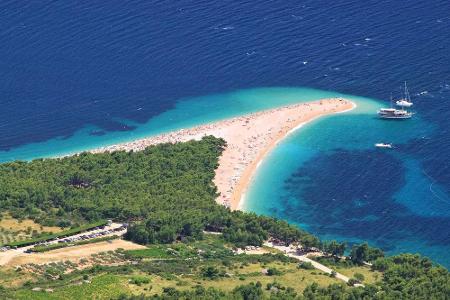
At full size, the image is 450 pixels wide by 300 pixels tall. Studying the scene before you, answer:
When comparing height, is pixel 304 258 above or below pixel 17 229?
above

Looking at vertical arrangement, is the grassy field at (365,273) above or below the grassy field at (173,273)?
above

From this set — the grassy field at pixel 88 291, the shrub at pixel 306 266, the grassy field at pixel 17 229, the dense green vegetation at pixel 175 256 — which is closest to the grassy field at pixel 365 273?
the dense green vegetation at pixel 175 256

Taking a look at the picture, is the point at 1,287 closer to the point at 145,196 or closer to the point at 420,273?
the point at 145,196

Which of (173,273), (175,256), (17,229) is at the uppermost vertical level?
(17,229)

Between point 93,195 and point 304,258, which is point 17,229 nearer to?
point 93,195

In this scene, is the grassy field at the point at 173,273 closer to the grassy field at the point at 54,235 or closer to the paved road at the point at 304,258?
the paved road at the point at 304,258

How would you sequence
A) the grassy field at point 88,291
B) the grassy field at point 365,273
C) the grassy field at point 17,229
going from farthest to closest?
the grassy field at point 17,229, the grassy field at point 365,273, the grassy field at point 88,291

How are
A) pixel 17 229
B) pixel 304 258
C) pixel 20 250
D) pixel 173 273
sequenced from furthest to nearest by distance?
pixel 304 258, pixel 17 229, pixel 20 250, pixel 173 273

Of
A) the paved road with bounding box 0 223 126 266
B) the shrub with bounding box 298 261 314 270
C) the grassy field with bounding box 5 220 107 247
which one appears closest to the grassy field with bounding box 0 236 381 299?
the shrub with bounding box 298 261 314 270

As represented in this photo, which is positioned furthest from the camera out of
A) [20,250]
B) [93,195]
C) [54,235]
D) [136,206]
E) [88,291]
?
[93,195]

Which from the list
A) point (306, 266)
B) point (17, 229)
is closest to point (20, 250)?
point (17, 229)

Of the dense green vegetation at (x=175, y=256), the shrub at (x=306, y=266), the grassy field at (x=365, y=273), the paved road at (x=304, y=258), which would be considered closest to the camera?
the dense green vegetation at (x=175, y=256)
